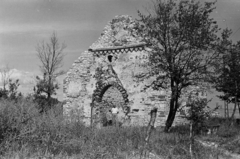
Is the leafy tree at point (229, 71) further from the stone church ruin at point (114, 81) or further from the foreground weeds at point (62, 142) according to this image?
the foreground weeds at point (62, 142)

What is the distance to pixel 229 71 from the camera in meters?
14.4

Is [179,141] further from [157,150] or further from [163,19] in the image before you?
[163,19]

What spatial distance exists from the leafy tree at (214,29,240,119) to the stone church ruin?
3.17 m

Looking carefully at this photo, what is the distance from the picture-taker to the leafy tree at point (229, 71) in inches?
457

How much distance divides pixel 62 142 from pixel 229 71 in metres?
10.4

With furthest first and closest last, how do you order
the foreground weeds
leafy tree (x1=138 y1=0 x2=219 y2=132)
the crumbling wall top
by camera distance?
the crumbling wall top → leafy tree (x1=138 y1=0 x2=219 y2=132) → the foreground weeds

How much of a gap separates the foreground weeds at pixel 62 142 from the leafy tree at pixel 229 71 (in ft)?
15.7

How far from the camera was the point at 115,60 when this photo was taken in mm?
16344

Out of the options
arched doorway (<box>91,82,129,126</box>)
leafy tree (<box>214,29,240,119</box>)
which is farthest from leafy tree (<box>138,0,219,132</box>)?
arched doorway (<box>91,82,129,126</box>)

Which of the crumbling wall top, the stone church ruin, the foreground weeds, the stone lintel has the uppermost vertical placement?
the crumbling wall top

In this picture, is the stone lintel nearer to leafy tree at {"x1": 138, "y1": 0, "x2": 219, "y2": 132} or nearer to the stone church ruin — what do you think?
the stone church ruin

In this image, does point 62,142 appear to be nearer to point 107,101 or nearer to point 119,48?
point 107,101

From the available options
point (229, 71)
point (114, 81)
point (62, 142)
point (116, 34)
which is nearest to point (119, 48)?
point (116, 34)

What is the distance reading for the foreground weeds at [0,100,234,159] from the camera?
6.75m
